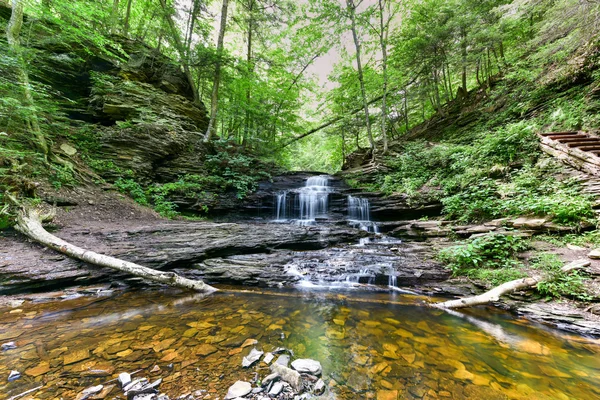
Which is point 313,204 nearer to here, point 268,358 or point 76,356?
point 268,358

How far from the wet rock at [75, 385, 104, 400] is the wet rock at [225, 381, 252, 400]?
1.11m

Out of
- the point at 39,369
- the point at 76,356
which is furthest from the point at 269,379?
the point at 39,369

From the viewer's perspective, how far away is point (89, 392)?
71.1 inches

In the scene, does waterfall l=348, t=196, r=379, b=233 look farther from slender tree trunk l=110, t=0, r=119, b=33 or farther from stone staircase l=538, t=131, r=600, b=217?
slender tree trunk l=110, t=0, r=119, b=33

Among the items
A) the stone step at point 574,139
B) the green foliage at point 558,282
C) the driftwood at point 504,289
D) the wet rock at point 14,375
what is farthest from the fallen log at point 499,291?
the wet rock at point 14,375

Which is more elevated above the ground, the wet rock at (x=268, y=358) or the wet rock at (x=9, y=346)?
the wet rock at (x=9, y=346)

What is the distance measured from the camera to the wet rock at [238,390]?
183cm

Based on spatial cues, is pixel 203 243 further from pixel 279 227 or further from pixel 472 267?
pixel 472 267

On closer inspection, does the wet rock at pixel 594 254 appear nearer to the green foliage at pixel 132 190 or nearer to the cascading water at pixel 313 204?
the cascading water at pixel 313 204

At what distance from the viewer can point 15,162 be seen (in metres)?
5.14

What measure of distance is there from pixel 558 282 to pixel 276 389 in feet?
15.7

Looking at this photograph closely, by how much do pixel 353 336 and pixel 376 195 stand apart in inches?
303

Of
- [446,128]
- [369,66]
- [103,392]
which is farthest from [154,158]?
[446,128]

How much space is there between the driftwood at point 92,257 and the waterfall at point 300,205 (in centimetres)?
635
